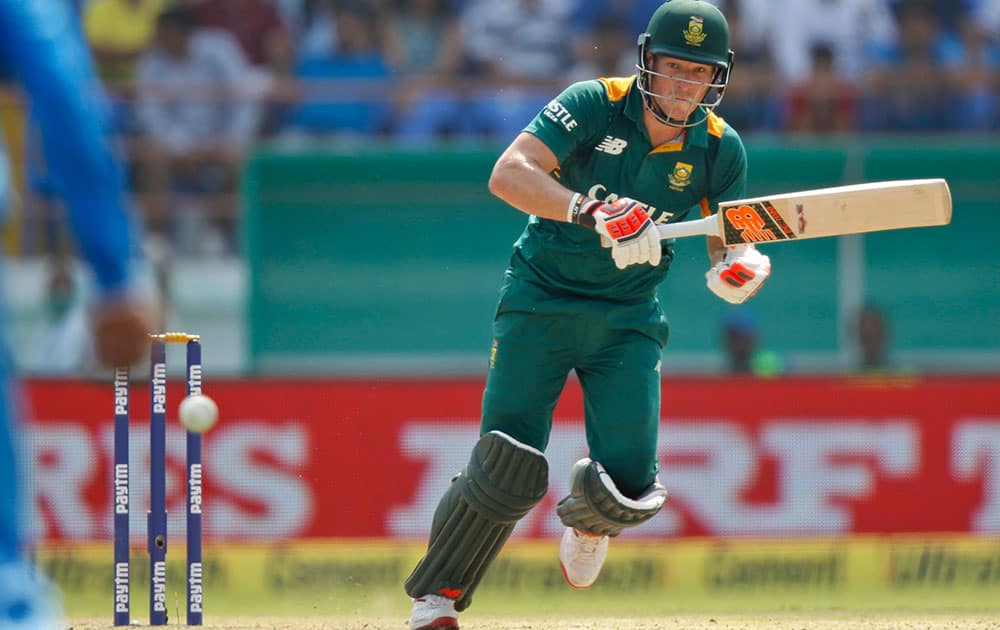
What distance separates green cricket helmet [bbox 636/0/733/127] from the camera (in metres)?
4.13

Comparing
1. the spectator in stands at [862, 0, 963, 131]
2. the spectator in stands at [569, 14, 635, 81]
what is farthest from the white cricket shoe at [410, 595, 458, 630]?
the spectator in stands at [862, 0, 963, 131]

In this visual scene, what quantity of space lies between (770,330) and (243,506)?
3.60 meters

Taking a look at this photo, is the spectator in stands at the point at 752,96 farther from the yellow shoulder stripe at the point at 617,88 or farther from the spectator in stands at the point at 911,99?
the yellow shoulder stripe at the point at 617,88

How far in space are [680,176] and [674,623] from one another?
1.63 meters

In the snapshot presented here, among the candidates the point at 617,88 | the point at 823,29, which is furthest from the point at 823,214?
the point at 823,29

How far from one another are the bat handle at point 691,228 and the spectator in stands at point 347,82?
545 centimetres

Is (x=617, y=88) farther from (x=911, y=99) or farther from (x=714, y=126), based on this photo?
(x=911, y=99)

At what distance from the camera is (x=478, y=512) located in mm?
4348

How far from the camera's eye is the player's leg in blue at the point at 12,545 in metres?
2.43

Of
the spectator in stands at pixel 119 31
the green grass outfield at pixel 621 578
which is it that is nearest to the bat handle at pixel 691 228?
the green grass outfield at pixel 621 578

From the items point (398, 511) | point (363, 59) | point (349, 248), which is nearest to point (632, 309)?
point (398, 511)

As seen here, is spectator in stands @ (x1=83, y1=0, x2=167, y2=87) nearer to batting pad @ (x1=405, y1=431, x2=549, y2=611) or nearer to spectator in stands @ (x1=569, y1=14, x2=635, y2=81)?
spectator in stands @ (x1=569, y1=14, x2=635, y2=81)

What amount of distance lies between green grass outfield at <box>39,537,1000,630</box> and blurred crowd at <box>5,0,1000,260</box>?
9.74ft

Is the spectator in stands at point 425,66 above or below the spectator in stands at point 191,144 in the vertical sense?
above
